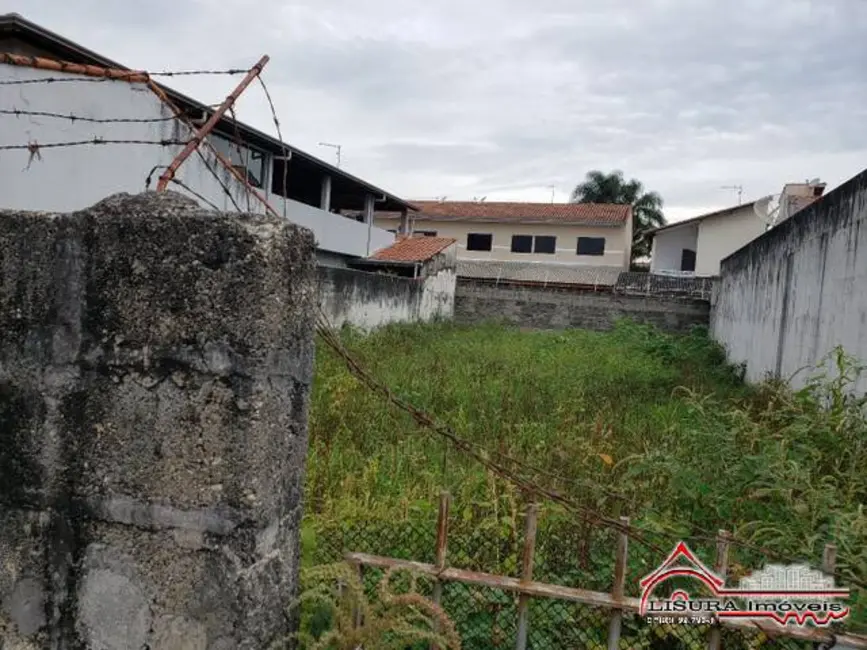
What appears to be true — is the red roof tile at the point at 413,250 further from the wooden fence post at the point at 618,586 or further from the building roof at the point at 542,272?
the wooden fence post at the point at 618,586

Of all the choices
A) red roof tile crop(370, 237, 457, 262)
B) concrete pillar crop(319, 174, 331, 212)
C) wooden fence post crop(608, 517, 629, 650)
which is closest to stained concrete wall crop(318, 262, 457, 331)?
red roof tile crop(370, 237, 457, 262)

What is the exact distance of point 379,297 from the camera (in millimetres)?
12695

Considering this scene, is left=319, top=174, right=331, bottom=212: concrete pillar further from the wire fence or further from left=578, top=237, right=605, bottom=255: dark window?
the wire fence

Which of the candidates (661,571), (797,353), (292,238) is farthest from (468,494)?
(797,353)

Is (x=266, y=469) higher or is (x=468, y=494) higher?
(x=266, y=469)

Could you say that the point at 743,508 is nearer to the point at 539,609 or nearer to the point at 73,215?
the point at 539,609

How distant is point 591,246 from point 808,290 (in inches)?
765

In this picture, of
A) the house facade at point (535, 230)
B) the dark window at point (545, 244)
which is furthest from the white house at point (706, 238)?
the dark window at point (545, 244)

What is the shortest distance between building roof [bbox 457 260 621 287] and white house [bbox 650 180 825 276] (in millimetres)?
2590

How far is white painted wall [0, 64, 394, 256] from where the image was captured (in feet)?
25.7

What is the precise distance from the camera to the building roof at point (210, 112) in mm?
5062

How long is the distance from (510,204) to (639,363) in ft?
58.0

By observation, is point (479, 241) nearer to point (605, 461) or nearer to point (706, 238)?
point (706, 238)

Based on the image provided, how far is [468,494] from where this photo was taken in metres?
3.43
